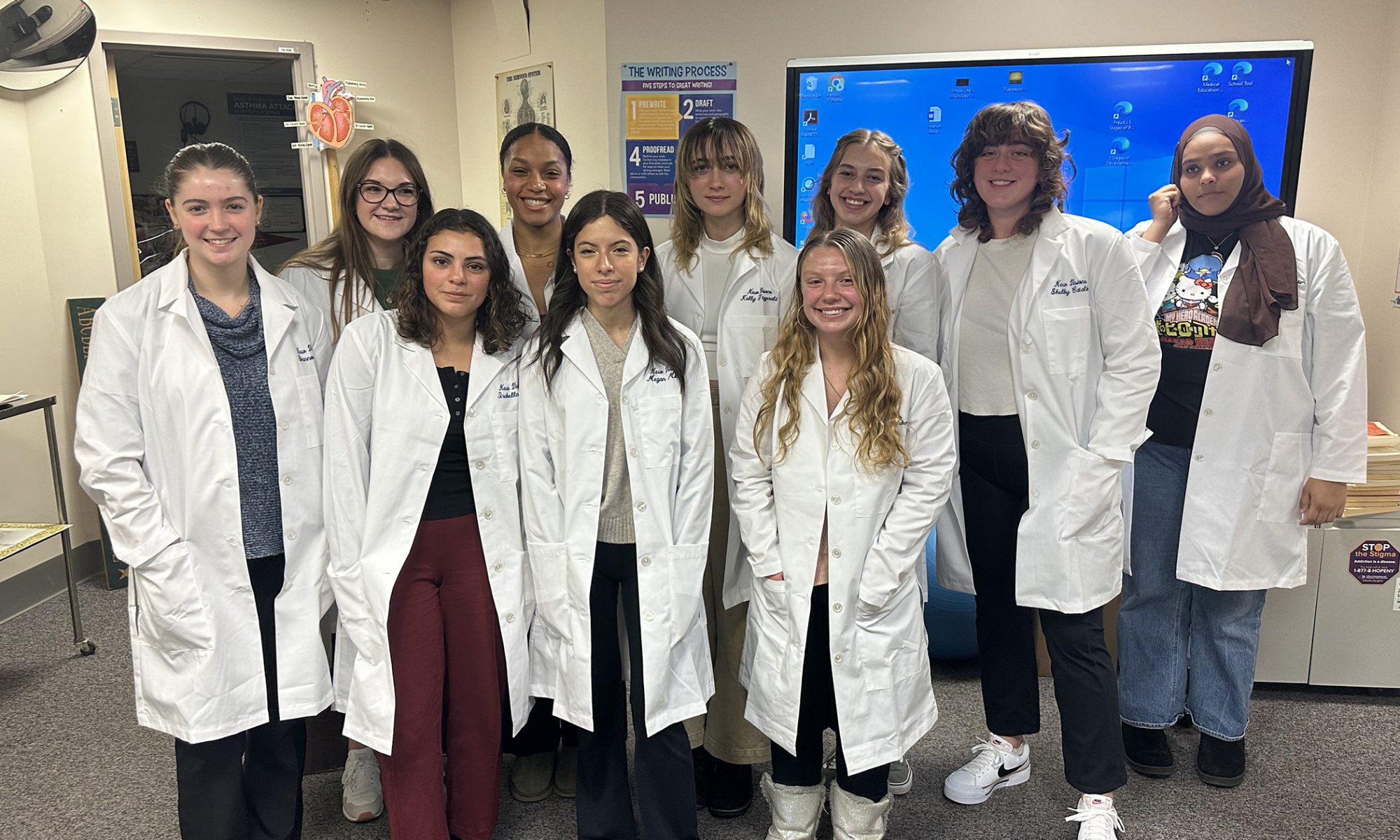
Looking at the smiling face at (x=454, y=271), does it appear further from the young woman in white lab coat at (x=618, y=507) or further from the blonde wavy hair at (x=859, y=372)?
the blonde wavy hair at (x=859, y=372)

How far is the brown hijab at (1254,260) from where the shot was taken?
2303 mm

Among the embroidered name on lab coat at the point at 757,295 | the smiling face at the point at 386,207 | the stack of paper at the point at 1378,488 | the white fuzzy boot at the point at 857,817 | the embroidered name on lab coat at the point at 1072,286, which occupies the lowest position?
the white fuzzy boot at the point at 857,817

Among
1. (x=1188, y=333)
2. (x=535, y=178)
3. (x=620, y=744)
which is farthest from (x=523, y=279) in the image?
(x=1188, y=333)

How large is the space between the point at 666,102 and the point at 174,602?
231 cm

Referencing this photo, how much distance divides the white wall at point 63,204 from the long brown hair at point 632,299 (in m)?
2.93

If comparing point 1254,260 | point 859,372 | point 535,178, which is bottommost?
point 859,372

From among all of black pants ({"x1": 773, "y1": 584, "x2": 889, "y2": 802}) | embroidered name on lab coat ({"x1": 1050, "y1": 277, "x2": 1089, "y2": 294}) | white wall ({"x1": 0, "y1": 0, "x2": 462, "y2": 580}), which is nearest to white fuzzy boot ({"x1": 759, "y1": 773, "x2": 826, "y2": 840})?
black pants ({"x1": 773, "y1": 584, "x2": 889, "y2": 802})

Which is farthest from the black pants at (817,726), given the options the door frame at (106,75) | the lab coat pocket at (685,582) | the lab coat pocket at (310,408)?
the door frame at (106,75)

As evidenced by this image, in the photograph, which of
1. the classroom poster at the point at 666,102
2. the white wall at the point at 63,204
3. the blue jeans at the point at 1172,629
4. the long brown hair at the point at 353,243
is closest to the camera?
the long brown hair at the point at 353,243

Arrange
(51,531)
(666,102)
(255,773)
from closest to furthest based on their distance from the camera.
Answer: (255,773), (51,531), (666,102)

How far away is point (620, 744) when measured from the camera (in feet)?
6.78

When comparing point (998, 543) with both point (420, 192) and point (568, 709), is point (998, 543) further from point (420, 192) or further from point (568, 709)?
point (420, 192)

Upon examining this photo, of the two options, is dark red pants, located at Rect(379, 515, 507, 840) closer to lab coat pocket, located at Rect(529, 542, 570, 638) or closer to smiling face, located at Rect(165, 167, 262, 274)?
lab coat pocket, located at Rect(529, 542, 570, 638)

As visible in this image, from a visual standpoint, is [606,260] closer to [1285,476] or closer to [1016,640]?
[1016,640]
